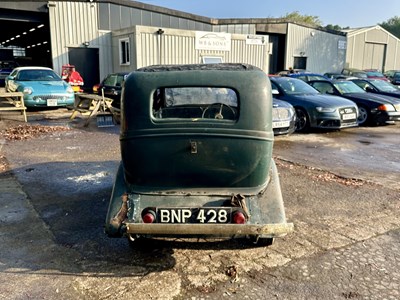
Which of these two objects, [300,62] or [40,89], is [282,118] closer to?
[40,89]

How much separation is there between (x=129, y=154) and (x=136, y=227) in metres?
0.67

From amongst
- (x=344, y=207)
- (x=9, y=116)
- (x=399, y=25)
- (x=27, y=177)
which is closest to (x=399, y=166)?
(x=344, y=207)

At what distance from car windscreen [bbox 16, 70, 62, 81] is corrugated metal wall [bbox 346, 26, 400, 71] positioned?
29.4 m

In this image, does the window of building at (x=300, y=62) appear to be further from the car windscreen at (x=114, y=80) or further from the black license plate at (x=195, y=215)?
the black license plate at (x=195, y=215)

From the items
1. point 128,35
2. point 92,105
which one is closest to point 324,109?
point 92,105

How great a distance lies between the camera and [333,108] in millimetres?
9828

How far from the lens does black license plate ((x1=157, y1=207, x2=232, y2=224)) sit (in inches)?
117

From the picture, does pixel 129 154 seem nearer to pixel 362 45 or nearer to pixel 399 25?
pixel 362 45

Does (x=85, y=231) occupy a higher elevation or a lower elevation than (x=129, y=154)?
lower

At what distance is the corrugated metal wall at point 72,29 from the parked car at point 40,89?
648 centimetres

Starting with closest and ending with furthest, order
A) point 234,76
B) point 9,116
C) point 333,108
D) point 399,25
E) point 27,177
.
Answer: point 234,76, point 27,177, point 333,108, point 9,116, point 399,25

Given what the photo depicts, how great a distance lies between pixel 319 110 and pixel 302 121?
58cm

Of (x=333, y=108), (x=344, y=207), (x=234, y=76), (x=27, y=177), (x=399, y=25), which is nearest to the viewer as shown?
(x=234, y=76)

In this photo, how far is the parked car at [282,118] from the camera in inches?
352
